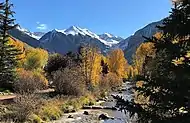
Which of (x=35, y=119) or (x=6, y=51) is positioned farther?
(x=6, y=51)

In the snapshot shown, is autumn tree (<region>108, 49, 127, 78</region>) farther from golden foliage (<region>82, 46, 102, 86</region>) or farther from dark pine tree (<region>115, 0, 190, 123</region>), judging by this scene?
dark pine tree (<region>115, 0, 190, 123</region>)

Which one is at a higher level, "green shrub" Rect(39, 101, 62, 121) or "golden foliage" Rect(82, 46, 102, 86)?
"golden foliage" Rect(82, 46, 102, 86)

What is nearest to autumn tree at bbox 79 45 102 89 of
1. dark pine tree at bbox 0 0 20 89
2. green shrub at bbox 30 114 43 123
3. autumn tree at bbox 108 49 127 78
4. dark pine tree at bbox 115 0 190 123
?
dark pine tree at bbox 0 0 20 89

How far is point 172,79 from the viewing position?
25.2 feet

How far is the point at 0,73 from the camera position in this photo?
43.7 metres

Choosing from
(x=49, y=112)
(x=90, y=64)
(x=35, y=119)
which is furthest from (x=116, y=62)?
(x=35, y=119)

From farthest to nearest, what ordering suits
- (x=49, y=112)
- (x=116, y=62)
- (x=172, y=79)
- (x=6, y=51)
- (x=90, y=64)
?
(x=116, y=62)
(x=90, y=64)
(x=6, y=51)
(x=49, y=112)
(x=172, y=79)

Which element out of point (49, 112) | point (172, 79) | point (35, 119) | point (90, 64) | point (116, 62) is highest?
point (116, 62)

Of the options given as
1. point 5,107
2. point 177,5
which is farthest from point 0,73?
point 177,5

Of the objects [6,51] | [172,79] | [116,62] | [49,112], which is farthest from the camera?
[116,62]

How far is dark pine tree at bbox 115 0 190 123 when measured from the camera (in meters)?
7.26

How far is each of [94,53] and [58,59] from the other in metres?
7.41

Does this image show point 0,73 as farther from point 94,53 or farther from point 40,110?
point 94,53

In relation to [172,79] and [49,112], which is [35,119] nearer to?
[49,112]
